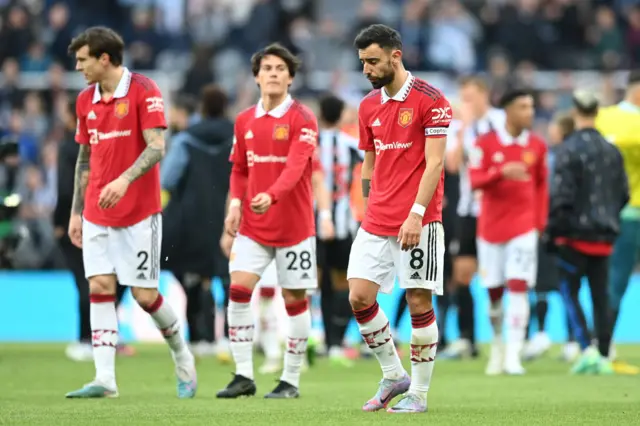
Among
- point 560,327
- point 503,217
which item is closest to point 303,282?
point 503,217

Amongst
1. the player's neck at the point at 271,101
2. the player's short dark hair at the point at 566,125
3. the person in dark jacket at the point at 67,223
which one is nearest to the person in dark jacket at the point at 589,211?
the player's short dark hair at the point at 566,125

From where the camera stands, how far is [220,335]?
17.3m

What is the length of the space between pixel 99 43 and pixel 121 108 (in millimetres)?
493

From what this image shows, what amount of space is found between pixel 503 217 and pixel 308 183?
3100mm

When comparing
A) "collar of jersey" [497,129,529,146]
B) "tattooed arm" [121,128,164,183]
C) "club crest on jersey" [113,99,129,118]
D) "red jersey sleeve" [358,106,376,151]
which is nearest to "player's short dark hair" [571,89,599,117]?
"collar of jersey" [497,129,529,146]

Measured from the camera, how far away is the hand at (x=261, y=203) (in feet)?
31.8

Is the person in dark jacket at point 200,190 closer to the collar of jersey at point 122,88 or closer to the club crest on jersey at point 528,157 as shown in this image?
the club crest on jersey at point 528,157

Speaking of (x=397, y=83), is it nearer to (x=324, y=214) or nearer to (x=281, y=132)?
(x=281, y=132)

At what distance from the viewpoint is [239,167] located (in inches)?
423

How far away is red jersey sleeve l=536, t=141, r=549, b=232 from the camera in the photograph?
13.6m

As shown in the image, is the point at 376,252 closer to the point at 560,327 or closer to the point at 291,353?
the point at 291,353

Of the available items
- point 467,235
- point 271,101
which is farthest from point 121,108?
point 467,235

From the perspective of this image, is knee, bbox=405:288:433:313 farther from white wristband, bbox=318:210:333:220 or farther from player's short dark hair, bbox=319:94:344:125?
player's short dark hair, bbox=319:94:344:125

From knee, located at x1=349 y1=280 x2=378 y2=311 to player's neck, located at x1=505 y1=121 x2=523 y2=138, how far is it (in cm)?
464
